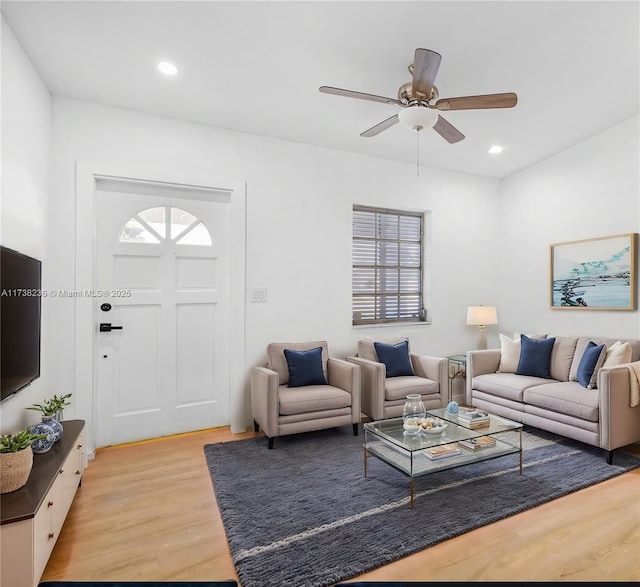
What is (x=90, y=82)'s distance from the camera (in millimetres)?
2902

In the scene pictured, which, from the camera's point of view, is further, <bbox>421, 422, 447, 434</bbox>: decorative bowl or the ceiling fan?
Answer: <bbox>421, 422, 447, 434</bbox>: decorative bowl

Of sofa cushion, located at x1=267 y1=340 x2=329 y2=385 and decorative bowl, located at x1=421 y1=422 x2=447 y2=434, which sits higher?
sofa cushion, located at x1=267 y1=340 x2=329 y2=385

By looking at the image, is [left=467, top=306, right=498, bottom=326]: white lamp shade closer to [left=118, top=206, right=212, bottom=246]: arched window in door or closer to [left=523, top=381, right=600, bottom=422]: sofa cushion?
[left=523, top=381, right=600, bottom=422]: sofa cushion

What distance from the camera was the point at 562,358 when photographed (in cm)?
386

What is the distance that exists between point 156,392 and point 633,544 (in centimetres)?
340

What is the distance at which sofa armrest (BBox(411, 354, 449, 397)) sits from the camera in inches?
154

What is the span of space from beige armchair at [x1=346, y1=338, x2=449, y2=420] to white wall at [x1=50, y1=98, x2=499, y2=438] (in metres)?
0.34

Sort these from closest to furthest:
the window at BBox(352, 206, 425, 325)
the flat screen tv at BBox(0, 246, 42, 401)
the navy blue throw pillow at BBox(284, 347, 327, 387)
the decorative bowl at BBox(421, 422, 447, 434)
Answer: the flat screen tv at BBox(0, 246, 42, 401)
the decorative bowl at BBox(421, 422, 447, 434)
the navy blue throw pillow at BBox(284, 347, 327, 387)
the window at BBox(352, 206, 425, 325)

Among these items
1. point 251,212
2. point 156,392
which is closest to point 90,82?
point 251,212

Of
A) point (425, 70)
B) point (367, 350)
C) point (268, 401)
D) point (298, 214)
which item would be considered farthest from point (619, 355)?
point (298, 214)

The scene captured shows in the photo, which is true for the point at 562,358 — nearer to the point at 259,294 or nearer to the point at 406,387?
the point at 406,387

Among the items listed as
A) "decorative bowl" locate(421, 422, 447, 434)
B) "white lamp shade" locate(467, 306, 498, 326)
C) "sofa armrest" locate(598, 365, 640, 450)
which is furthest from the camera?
"white lamp shade" locate(467, 306, 498, 326)

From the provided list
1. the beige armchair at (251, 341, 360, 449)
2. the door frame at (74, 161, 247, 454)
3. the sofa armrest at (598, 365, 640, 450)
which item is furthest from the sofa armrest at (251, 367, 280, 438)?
the sofa armrest at (598, 365, 640, 450)

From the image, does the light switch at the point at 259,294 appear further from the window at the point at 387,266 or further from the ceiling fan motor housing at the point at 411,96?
the ceiling fan motor housing at the point at 411,96
